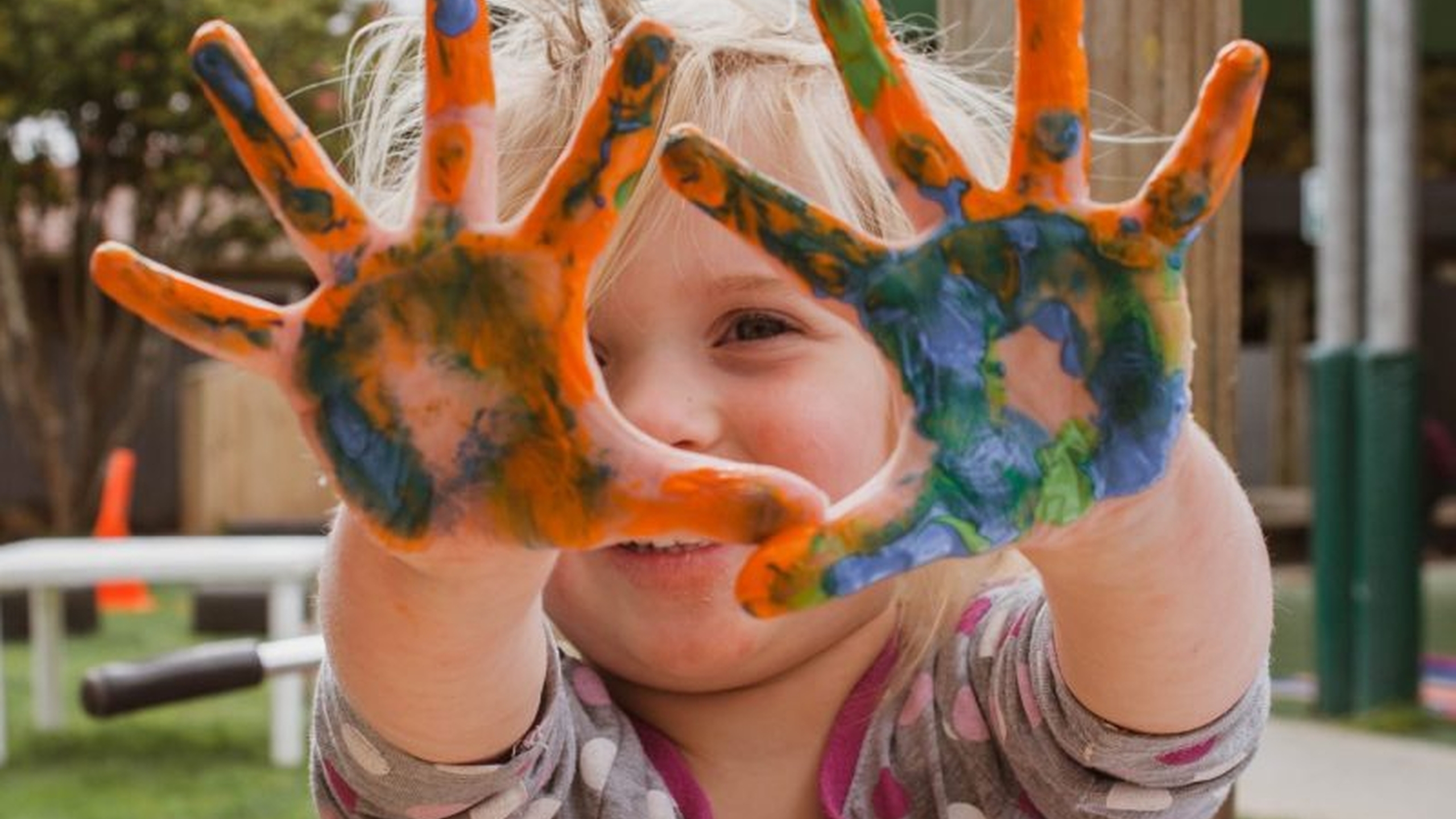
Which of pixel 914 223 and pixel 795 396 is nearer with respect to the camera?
pixel 914 223

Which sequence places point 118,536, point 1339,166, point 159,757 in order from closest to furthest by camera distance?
point 159,757
point 1339,166
point 118,536

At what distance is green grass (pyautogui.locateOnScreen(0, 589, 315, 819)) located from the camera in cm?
454

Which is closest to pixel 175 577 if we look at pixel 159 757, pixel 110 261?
pixel 159 757

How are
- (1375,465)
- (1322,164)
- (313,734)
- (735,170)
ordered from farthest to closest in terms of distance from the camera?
1. (1322,164)
2. (1375,465)
3. (313,734)
4. (735,170)

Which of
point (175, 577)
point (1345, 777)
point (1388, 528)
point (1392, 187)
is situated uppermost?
point (1392, 187)

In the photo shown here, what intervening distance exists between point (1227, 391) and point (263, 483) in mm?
11327

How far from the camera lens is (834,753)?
1256mm

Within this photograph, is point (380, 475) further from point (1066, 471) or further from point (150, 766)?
point (150, 766)

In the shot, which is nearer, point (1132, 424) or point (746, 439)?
point (1132, 424)

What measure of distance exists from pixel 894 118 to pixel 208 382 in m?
12.2

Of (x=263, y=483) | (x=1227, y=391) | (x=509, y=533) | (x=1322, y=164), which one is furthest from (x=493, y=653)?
(x=263, y=483)

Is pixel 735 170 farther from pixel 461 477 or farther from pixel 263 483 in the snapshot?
pixel 263 483

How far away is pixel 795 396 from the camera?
45.3 inches

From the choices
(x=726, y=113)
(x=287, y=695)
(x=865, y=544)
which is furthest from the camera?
(x=287, y=695)
